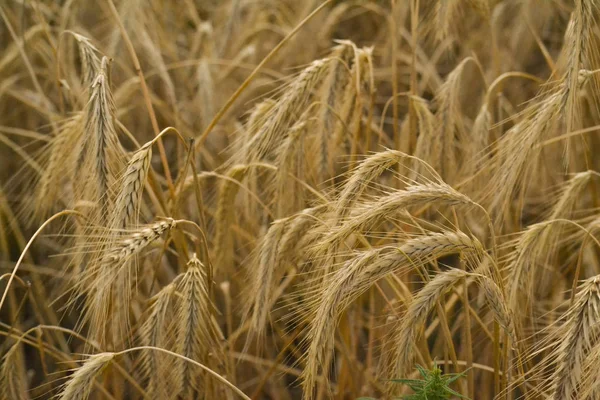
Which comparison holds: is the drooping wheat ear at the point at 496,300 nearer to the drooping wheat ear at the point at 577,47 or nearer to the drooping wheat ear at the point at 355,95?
the drooping wheat ear at the point at 577,47

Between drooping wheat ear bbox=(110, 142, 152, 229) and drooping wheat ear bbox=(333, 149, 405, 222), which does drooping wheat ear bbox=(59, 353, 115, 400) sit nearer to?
drooping wheat ear bbox=(110, 142, 152, 229)

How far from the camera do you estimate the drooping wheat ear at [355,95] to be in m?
2.05

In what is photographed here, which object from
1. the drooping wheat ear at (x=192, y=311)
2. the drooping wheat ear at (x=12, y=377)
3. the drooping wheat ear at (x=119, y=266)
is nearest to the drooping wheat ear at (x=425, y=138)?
the drooping wheat ear at (x=192, y=311)

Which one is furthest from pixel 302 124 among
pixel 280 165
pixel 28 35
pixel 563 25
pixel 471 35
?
pixel 563 25

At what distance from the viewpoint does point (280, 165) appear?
6.39 feet

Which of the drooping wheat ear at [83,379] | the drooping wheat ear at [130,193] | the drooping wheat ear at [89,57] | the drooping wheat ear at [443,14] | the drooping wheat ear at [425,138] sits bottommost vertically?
the drooping wheat ear at [83,379]

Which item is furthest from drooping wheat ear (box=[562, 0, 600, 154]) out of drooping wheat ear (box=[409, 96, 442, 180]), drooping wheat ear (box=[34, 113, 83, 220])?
drooping wheat ear (box=[34, 113, 83, 220])

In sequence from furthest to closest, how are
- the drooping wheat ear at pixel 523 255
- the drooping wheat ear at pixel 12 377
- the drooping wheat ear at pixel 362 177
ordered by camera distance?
the drooping wheat ear at pixel 12 377, the drooping wheat ear at pixel 523 255, the drooping wheat ear at pixel 362 177

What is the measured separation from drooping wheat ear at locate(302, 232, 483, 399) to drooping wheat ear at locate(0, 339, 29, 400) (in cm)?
82

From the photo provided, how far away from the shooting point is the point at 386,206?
1510 mm

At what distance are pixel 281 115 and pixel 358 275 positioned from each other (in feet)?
1.94

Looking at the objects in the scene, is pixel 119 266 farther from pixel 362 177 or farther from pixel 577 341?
pixel 577 341

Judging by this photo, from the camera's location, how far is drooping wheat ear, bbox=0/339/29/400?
184cm

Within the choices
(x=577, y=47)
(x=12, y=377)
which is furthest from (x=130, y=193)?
(x=577, y=47)
